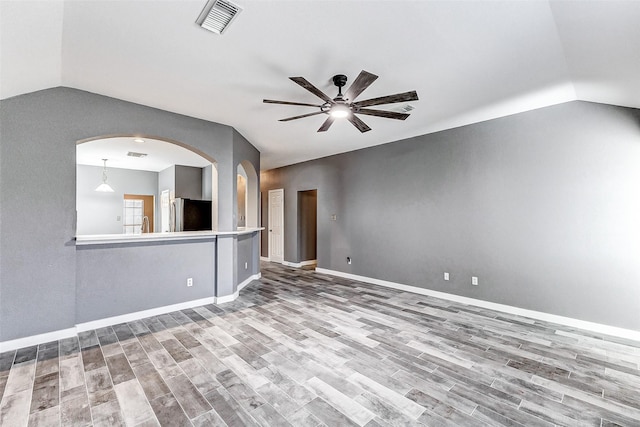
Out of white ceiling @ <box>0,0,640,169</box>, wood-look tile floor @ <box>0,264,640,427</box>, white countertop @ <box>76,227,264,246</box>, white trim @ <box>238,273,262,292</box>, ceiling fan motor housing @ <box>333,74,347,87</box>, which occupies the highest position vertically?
white ceiling @ <box>0,0,640,169</box>

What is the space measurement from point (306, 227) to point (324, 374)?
532 cm

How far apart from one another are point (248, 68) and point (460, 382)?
135 inches

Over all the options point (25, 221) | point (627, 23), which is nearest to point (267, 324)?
point (25, 221)

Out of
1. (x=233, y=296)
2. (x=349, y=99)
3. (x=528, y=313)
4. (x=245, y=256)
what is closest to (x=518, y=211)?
(x=528, y=313)

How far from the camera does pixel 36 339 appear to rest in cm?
291

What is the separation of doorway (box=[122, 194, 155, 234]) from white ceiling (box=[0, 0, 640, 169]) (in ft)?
18.9

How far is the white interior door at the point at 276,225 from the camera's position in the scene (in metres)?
7.91

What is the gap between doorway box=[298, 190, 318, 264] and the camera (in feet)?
24.6

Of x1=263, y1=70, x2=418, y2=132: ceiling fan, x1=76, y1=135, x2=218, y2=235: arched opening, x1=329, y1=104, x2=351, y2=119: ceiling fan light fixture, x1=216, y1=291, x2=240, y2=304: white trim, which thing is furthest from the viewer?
x1=76, y1=135, x2=218, y2=235: arched opening

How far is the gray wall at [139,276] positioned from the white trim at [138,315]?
45 millimetres

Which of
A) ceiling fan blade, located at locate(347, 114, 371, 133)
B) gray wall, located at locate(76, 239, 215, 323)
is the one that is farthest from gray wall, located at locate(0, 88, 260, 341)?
ceiling fan blade, located at locate(347, 114, 371, 133)

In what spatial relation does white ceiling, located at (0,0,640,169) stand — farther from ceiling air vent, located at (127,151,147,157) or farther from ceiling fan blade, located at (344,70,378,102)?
ceiling air vent, located at (127,151,147,157)

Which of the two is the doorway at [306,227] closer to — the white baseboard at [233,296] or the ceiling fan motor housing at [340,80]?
the white baseboard at [233,296]

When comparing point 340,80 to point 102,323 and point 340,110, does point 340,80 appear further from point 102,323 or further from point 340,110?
point 102,323
